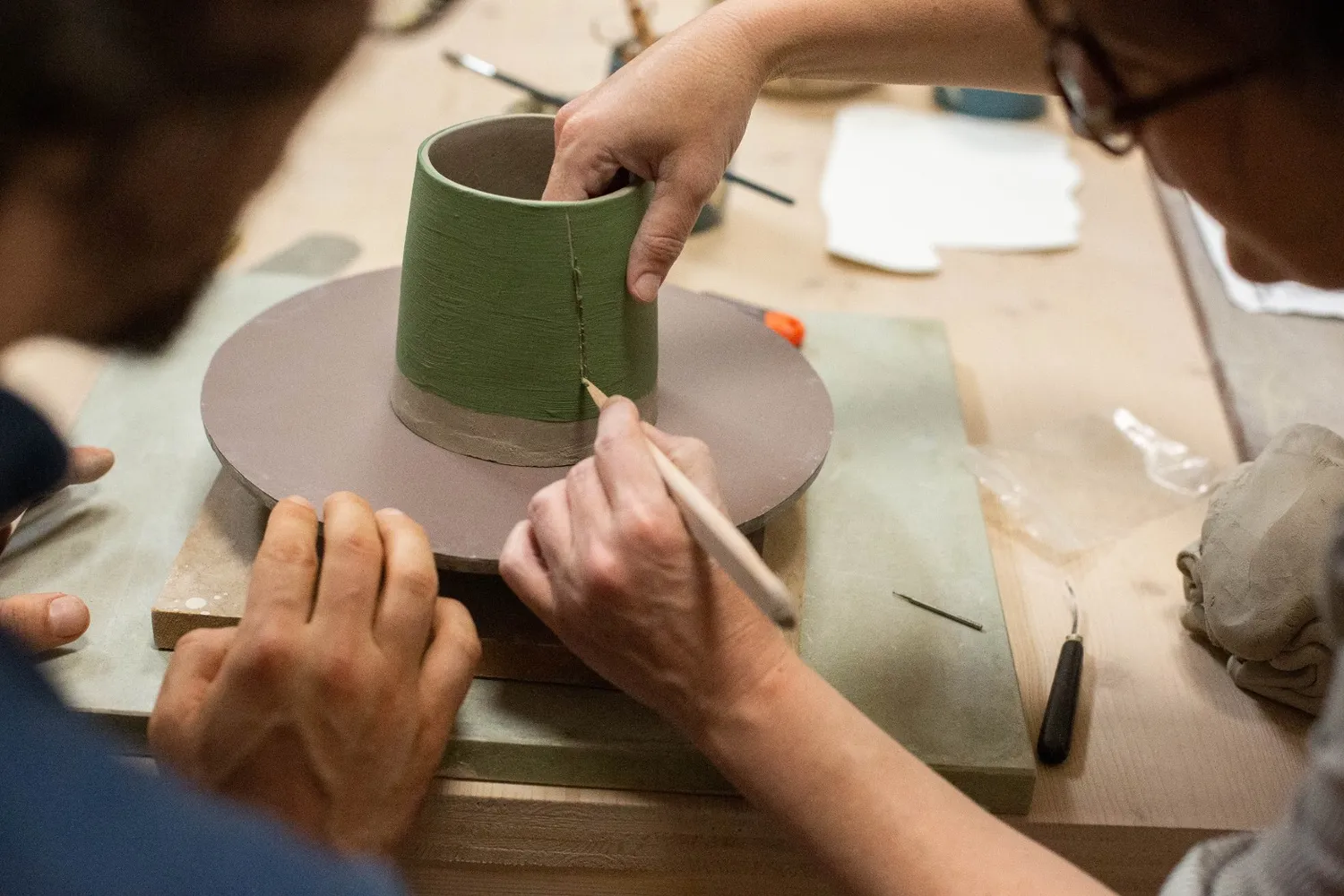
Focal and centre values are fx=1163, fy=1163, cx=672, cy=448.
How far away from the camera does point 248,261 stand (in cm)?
153

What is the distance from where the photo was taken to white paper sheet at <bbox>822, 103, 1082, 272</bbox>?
5.56 ft

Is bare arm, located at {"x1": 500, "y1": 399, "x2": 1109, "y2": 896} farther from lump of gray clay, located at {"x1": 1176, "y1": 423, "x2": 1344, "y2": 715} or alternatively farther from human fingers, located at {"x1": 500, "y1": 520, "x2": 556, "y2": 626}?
lump of gray clay, located at {"x1": 1176, "y1": 423, "x2": 1344, "y2": 715}

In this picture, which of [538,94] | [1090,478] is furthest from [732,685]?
[538,94]

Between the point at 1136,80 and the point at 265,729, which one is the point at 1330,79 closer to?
the point at 1136,80

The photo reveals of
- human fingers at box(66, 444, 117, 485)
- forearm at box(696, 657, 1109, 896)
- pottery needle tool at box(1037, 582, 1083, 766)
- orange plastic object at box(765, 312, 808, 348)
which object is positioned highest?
forearm at box(696, 657, 1109, 896)

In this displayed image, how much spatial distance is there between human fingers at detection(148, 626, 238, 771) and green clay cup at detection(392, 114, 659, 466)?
279 mm

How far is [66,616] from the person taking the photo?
89 cm

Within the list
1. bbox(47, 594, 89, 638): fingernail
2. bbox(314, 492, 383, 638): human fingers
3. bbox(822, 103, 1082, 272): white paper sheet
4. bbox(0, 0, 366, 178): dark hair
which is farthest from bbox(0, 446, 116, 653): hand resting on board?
bbox(822, 103, 1082, 272): white paper sheet

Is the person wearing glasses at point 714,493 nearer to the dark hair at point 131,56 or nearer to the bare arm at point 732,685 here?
the bare arm at point 732,685

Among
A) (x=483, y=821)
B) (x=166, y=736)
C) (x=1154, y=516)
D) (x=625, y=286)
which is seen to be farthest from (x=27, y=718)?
(x=1154, y=516)

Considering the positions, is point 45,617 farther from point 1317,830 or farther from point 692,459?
point 1317,830

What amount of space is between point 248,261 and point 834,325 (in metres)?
0.77

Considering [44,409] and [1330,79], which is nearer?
[1330,79]

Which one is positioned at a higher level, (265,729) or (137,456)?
(265,729)
